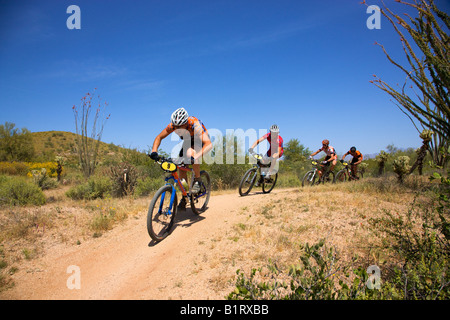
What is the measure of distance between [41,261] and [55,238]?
89 cm

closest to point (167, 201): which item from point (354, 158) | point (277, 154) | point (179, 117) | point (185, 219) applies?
point (185, 219)

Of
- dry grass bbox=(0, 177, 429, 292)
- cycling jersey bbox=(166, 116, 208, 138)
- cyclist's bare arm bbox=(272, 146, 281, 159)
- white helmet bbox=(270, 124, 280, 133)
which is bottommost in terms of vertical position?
dry grass bbox=(0, 177, 429, 292)

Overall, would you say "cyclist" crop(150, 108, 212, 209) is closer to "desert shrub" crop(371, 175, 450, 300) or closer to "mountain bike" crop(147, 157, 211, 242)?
"mountain bike" crop(147, 157, 211, 242)

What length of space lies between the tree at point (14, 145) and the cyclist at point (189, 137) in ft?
96.4

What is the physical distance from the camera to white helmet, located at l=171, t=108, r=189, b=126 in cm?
540

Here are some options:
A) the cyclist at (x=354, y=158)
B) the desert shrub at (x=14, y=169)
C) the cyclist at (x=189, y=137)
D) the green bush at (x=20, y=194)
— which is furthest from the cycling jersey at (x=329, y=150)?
the desert shrub at (x=14, y=169)

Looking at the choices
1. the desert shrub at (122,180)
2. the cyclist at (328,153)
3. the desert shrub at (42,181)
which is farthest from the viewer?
the desert shrub at (42,181)

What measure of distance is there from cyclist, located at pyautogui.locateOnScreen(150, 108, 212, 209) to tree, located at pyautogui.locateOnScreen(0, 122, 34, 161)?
2938 centimetres

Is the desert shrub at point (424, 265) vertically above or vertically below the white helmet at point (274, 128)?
below

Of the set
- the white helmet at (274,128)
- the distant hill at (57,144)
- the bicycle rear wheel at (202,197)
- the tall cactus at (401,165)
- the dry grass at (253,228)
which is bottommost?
Result: the dry grass at (253,228)

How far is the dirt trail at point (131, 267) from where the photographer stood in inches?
144

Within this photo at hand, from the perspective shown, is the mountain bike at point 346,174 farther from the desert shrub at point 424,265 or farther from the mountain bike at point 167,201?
the mountain bike at point 167,201

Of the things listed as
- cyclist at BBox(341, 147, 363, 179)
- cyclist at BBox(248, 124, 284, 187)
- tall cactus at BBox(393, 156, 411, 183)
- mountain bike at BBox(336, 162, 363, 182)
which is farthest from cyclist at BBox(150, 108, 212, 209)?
cyclist at BBox(341, 147, 363, 179)

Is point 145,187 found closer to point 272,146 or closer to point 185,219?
point 185,219
